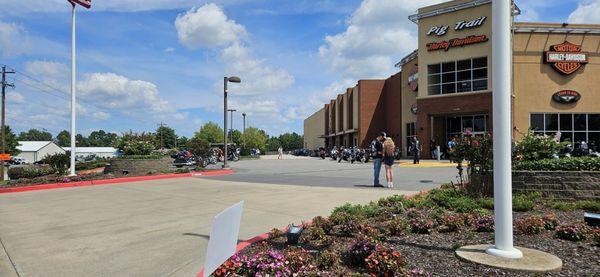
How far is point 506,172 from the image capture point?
454cm

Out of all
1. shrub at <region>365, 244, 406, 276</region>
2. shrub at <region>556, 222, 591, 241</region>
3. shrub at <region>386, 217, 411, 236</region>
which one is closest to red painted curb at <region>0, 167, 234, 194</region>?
shrub at <region>386, 217, 411, 236</region>

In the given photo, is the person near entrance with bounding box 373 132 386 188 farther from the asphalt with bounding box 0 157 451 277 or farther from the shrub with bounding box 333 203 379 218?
the shrub with bounding box 333 203 379 218

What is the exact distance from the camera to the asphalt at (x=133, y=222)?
5547 mm

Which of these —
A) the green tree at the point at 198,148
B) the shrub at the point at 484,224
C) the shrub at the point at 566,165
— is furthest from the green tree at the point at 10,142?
the shrub at the point at 484,224

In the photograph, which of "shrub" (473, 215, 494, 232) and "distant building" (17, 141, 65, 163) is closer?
"shrub" (473, 215, 494, 232)

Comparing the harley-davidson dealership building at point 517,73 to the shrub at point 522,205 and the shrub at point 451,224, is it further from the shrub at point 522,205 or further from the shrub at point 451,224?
the shrub at point 451,224

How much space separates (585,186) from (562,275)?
5.68 m

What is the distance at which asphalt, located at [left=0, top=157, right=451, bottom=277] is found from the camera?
555 cm

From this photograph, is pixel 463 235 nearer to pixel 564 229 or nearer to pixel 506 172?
pixel 564 229

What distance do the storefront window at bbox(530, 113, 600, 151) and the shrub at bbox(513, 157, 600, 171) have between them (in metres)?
26.6

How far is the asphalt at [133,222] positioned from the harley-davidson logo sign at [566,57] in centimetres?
2447

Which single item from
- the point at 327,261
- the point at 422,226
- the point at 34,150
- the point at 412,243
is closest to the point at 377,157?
the point at 422,226

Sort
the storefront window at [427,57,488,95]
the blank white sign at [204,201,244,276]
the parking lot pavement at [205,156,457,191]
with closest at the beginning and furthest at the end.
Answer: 1. the blank white sign at [204,201,244,276]
2. the parking lot pavement at [205,156,457,191]
3. the storefront window at [427,57,488,95]

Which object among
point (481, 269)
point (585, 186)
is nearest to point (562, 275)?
point (481, 269)
